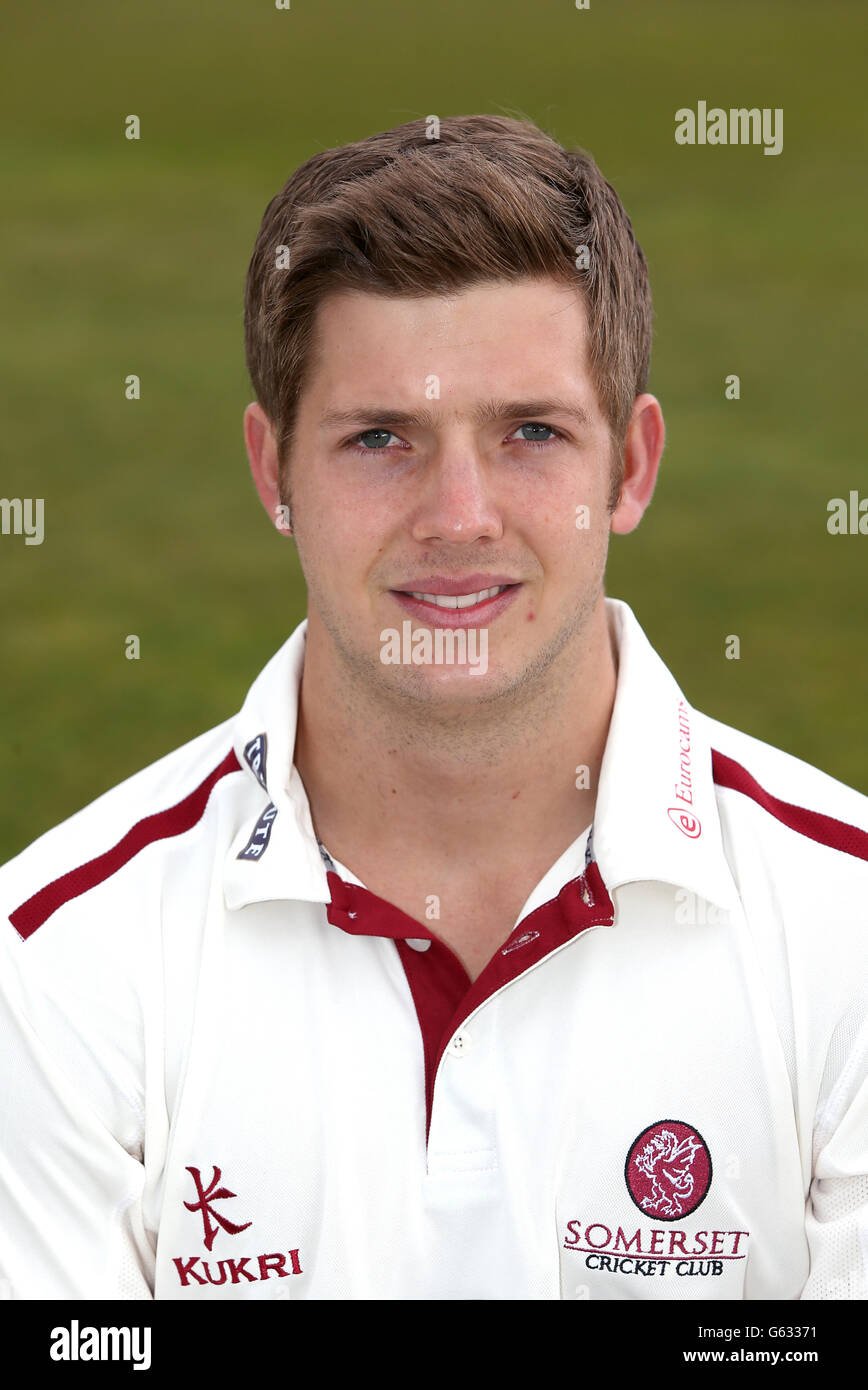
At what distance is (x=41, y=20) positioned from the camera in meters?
14.1

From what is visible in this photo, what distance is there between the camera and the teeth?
92.8 inches

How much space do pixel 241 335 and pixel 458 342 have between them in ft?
29.1

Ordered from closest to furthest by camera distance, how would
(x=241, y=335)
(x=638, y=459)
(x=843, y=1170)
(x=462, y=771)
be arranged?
(x=843, y=1170) < (x=462, y=771) < (x=638, y=459) < (x=241, y=335)

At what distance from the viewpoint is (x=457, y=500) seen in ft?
7.46

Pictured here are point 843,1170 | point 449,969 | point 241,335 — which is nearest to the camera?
point 843,1170

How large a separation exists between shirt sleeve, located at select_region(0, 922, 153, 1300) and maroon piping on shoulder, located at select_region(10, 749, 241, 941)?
0.13 meters

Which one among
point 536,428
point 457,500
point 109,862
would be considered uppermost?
point 536,428

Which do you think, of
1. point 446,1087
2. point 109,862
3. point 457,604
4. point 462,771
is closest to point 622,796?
point 462,771

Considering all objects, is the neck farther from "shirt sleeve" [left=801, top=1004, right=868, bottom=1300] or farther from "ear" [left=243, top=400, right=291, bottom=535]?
"shirt sleeve" [left=801, top=1004, right=868, bottom=1300]

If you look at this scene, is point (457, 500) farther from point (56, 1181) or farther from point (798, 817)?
point (56, 1181)

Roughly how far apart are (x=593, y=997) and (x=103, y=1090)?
2.16 ft

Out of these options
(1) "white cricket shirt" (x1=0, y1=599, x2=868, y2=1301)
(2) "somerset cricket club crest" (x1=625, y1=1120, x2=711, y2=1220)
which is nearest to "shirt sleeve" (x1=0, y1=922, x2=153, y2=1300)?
(1) "white cricket shirt" (x1=0, y1=599, x2=868, y2=1301)

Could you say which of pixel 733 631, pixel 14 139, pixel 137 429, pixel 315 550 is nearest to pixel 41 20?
pixel 14 139

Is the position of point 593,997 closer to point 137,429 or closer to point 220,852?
point 220,852
